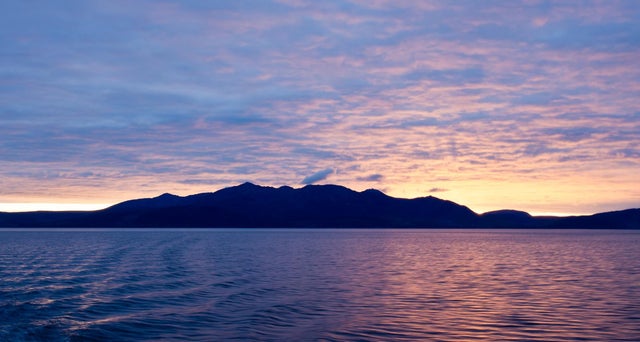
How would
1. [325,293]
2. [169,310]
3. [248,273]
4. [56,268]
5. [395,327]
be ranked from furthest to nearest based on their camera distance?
[56,268] → [248,273] → [325,293] → [169,310] → [395,327]

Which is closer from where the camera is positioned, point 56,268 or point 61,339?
point 61,339

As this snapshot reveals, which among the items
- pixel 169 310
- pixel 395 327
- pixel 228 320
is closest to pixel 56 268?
pixel 169 310

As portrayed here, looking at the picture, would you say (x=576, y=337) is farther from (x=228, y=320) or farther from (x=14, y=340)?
(x=14, y=340)

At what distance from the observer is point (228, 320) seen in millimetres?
30688

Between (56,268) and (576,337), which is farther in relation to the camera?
(56,268)

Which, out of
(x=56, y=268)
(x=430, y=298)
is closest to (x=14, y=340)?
(x=430, y=298)

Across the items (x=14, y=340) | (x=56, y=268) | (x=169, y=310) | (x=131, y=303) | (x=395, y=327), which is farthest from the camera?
(x=56, y=268)

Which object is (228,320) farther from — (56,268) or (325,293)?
(56,268)

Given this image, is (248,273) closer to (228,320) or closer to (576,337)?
(228,320)

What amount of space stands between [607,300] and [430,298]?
11430mm

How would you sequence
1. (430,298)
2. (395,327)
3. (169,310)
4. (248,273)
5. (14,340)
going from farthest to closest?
(248,273) < (430,298) < (169,310) < (395,327) < (14,340)

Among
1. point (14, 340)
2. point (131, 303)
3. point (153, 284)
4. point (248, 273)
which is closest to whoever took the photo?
point (14, 340)

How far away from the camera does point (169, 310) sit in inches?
1326

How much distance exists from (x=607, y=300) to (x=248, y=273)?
3343 centimetres
